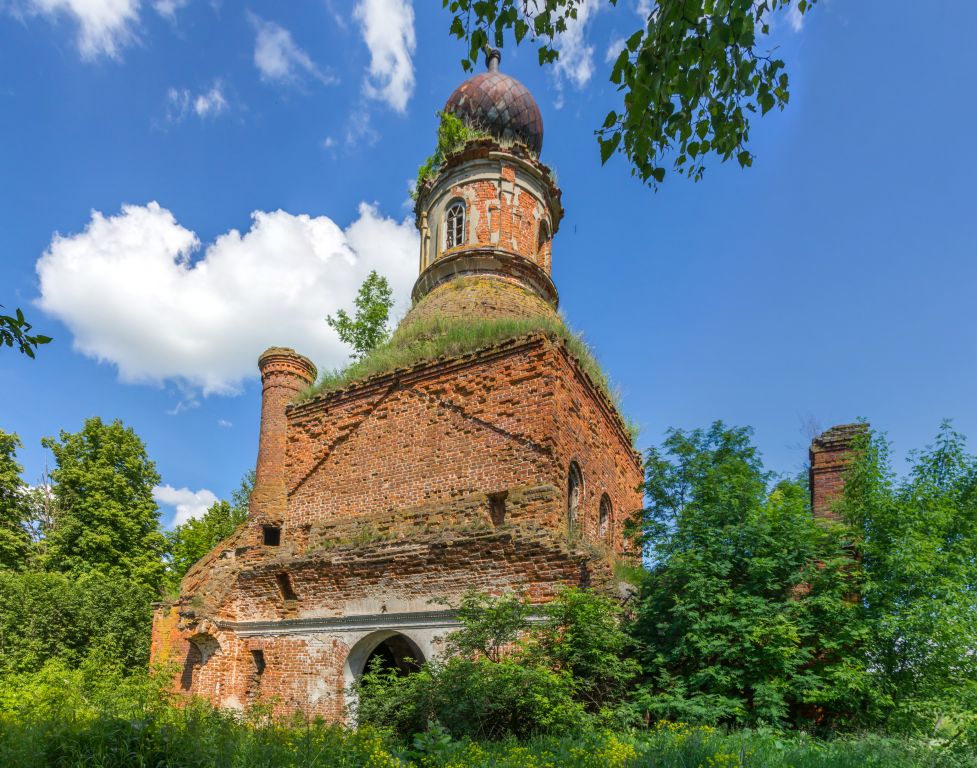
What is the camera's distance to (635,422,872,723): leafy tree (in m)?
7.84

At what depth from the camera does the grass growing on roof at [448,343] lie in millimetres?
11508

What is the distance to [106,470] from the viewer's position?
2348 cm

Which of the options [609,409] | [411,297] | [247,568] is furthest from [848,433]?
[247,568]

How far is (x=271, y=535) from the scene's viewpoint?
12.7 m

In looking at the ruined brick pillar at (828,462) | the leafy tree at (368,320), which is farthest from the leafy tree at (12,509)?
the ruined brick pillar at (828,462)

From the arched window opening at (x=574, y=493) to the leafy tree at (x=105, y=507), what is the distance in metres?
16.7

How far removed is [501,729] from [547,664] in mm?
901

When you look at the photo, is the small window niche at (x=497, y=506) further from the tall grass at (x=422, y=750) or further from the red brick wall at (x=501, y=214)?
the red brick wall at (x=501, y=214)

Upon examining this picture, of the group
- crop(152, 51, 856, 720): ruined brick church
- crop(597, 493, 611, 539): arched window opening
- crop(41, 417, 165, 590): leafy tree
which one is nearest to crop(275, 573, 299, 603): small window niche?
crop(152, 51, 856, 720): ruined brick church

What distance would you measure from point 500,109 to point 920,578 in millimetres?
13759

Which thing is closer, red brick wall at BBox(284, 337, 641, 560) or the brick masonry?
the brick masonry

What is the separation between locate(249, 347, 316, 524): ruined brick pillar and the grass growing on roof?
58cm

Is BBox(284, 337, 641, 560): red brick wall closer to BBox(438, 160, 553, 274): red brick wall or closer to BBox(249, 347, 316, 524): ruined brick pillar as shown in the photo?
BBox(249, 347, 316, 524): ruined brick pillar

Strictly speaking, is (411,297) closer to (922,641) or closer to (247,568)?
(247,568)
